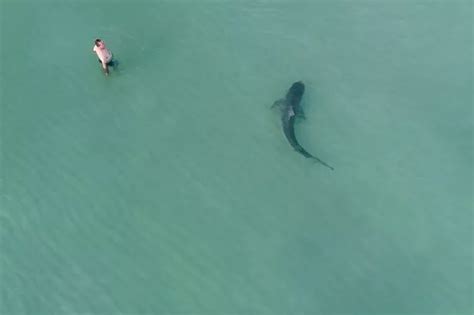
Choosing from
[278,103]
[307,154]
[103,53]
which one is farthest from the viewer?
[278,103]

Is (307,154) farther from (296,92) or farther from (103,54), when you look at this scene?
(103,54)

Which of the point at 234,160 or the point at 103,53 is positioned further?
the point at 103,53

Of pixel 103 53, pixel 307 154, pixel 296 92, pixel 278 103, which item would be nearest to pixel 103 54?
pixel 103 53

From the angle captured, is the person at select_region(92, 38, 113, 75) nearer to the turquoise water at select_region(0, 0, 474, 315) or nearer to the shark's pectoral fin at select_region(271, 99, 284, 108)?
the turquoise water at select_region(0, 0, 474, 315)

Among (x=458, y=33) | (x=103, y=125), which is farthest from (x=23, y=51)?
(x=458, y=33)

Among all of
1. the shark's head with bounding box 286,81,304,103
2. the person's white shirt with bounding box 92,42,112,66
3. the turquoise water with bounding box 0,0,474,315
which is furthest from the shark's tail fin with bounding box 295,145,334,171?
the person's white shirt with bounding box 92,42,112,66

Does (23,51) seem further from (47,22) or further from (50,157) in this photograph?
(50,157)
